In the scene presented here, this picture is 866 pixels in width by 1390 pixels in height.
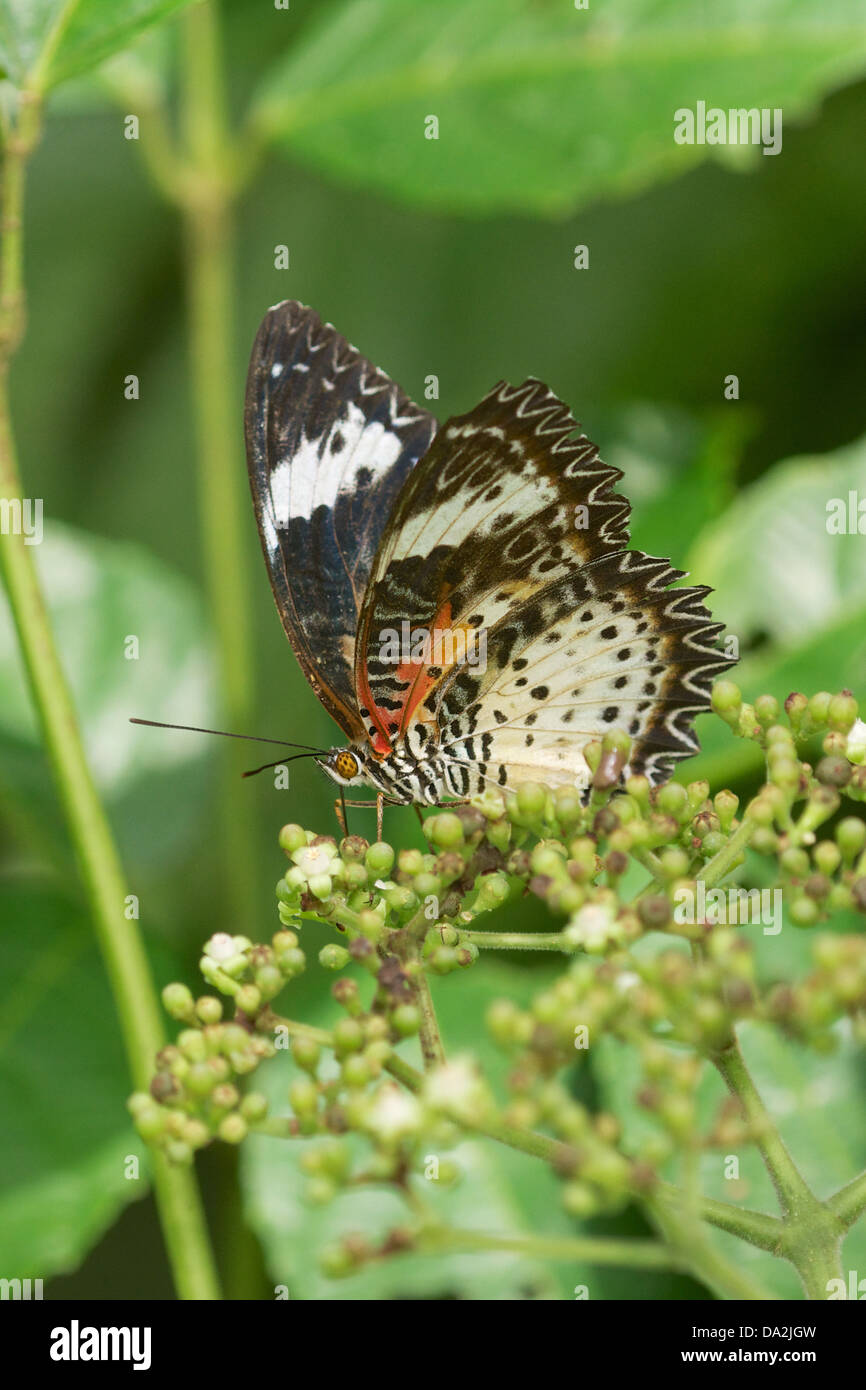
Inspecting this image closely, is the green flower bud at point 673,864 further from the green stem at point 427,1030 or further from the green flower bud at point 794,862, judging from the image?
the green stem at point 427,1030

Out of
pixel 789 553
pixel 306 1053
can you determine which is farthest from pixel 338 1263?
pixel 789 553


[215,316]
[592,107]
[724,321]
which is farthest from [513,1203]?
[724,321]

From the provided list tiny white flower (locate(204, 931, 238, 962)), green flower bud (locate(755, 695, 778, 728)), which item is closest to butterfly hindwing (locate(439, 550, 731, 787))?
green flower bud (locate(755, 695, 778, 728))

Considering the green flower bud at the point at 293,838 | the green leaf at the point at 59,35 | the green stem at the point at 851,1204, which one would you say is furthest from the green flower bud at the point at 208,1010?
the green leaf at the point at 59,35

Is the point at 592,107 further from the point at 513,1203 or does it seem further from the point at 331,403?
the point at 513,1203

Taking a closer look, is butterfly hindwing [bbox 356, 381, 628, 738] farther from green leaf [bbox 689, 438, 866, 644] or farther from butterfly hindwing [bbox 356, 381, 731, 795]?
green leaf [bbox 689, 438, 866, 644]
